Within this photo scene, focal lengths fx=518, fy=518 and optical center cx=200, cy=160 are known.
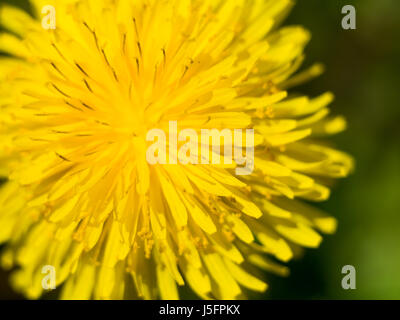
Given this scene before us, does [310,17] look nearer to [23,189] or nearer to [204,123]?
[204,123]

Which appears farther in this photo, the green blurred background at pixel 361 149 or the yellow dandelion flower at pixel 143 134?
the green blurred background at pixel 361 149

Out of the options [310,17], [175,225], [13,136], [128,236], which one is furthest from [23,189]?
[310,17]

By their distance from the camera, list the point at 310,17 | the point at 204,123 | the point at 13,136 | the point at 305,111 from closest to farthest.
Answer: the point at 204,123 → the point at 13,136 → the point at 305,111 → the point at 310,17

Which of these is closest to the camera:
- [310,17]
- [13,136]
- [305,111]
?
[13,136]

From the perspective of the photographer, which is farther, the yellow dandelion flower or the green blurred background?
the green blurred background
